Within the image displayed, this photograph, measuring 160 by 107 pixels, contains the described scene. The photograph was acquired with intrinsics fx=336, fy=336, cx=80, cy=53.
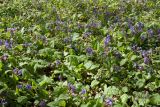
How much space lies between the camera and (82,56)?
6863 millimetres

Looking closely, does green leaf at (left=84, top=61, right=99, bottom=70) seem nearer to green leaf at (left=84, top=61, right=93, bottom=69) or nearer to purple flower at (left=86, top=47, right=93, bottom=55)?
green leaf at (left=84, top=61, right=93, bottom=69)

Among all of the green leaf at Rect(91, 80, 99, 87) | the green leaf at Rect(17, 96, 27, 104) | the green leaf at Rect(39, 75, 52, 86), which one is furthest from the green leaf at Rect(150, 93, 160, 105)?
the green leaf at Rect(17, 96, 27, 104)

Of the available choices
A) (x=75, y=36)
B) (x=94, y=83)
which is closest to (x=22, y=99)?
(x=94, y=83)

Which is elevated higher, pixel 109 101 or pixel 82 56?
pixel 82 56

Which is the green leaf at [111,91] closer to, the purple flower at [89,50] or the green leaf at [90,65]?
the green leaf at [90,65]

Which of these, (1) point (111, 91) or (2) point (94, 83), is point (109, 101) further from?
(2) point (94, 83)

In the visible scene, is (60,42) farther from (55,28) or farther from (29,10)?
(29,10)

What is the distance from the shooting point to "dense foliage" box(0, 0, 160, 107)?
5.69 meters

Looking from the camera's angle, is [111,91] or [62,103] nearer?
[62,103]

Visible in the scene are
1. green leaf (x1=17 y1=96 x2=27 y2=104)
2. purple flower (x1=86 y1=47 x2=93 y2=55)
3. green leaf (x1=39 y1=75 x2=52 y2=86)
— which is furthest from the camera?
purple flower (x1=86 y1=47 x2=93 y2=55)

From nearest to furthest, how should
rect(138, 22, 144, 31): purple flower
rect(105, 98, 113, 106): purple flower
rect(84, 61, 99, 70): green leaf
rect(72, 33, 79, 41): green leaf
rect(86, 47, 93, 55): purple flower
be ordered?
rect(105, 98, 113, 106): purple flower < rect(84, 61, 99, 70): green leaf < rect(86, 47, 93, 55): purple flower < rect(72, 33, 79, 41): green leaf < rect(138, 22, 144, 31): purple flower

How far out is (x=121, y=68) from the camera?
633 centimetres

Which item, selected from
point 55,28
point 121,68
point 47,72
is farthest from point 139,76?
point 55,28

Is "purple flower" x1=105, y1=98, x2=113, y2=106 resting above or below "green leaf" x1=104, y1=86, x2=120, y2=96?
above
